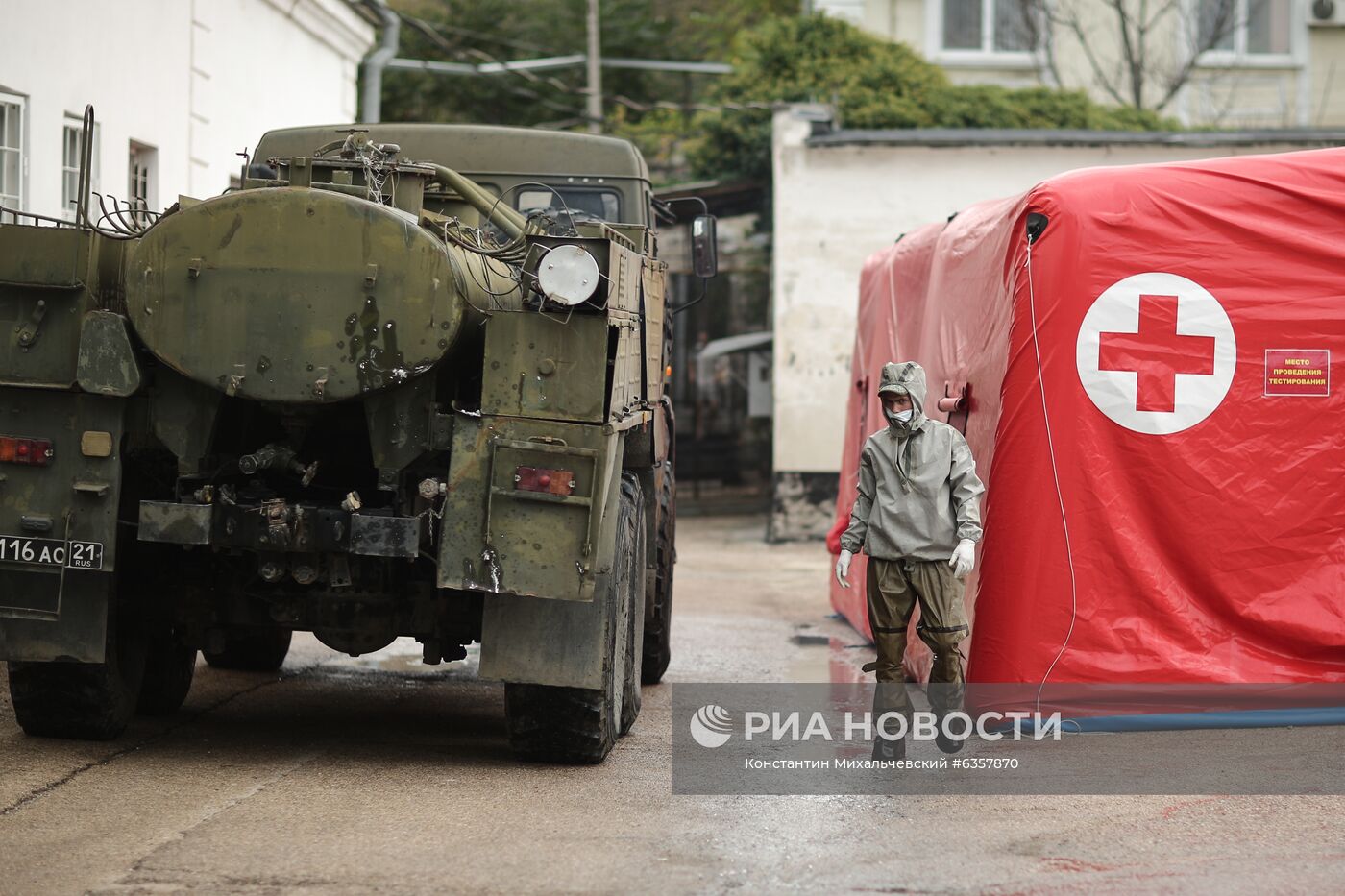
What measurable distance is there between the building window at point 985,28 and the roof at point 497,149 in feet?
57.4

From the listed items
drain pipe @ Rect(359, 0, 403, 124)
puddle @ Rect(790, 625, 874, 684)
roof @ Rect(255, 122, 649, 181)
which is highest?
drain pipe @ Rect(359, 0, 403, 124)

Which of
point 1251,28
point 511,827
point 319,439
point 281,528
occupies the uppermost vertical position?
point 1251,28

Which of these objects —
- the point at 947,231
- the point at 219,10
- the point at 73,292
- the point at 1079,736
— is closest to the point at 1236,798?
the point at 1079,736

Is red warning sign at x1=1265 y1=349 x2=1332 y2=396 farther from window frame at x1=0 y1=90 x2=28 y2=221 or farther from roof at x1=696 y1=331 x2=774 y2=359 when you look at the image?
roof at x1=696 y1=331 x2=774 y2=359

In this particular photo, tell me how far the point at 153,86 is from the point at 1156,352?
8.09 metres

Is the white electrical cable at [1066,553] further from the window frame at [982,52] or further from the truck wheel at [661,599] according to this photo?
the window frame at [982,52]

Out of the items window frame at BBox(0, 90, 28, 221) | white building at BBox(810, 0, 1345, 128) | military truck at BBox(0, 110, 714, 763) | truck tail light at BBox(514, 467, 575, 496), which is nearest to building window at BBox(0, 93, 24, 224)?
window frame at BBox(0, 90, 28, 221)

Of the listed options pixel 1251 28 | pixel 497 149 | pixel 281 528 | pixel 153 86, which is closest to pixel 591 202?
pixel 497 149

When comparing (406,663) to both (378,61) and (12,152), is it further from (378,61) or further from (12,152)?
(378,61)

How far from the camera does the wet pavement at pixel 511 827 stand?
5.19 m

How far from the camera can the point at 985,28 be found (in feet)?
85.2

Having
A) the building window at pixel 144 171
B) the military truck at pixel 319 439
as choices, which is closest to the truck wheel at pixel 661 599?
the military truck at pixel 319 439

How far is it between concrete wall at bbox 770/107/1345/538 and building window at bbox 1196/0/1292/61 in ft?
25.4

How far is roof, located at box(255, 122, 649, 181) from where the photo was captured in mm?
9328
